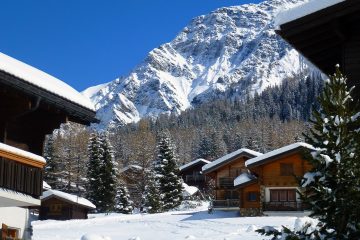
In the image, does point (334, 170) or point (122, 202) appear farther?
point (122, 202)

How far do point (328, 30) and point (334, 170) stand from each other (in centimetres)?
251

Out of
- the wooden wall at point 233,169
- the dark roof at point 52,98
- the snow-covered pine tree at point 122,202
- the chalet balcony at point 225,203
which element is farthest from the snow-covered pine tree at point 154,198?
the dark roof at point 52,98

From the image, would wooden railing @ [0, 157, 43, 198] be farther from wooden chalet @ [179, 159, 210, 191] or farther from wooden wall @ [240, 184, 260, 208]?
wooden chalet @ [179, 159, 210, 191]

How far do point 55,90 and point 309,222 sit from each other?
24.8 feet

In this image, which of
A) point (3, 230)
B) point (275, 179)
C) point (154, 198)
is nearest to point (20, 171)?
point (3, 230)

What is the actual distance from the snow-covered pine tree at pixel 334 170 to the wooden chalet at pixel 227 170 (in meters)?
44.0

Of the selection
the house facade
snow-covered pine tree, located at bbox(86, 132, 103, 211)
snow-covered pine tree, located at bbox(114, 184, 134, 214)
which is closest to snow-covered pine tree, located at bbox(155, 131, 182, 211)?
snow-covered pine tree, located at bbox(114, 184, 134, 214)

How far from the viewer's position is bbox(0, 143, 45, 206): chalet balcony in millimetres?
12852

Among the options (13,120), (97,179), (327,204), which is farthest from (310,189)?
(97,179)

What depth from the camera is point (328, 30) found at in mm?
9367

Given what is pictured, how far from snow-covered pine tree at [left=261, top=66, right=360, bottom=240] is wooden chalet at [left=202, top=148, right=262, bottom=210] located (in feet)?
144

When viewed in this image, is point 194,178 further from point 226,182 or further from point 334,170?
point 334,170

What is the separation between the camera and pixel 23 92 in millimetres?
13047

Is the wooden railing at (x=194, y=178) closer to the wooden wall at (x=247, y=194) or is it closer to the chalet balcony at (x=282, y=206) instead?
the wooden wall at (x=247, y=194)
